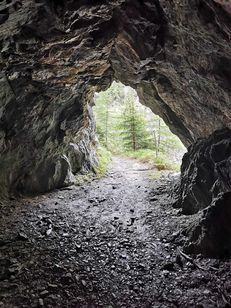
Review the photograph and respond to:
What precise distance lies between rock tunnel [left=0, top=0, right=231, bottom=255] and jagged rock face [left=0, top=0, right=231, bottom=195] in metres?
0.04

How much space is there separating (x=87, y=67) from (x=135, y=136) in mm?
15828

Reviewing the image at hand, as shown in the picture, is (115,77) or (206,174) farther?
(115,77)

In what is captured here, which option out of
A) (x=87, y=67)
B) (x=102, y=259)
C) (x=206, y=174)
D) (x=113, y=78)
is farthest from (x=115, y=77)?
(x=102, y=259)

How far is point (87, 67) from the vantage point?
11.6 meters

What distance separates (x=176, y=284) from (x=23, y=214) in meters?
6.51

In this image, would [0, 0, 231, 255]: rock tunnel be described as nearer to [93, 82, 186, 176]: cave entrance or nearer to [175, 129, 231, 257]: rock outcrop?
[175, 129, 231, 257]: rock outcrop

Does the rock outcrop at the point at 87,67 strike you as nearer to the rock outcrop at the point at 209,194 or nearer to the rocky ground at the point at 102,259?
the rock outcrop at the point at 209,194

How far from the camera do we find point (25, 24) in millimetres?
7090

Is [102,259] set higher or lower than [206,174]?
lower

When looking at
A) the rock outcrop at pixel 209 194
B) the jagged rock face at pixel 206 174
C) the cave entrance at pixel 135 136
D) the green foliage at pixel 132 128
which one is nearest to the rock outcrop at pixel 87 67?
the jagged rock face at pixel 206 174

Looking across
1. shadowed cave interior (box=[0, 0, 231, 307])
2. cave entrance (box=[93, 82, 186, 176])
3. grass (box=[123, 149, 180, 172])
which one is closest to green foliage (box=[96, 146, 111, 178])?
cave entrance (box=[93, 82, 186, 176])

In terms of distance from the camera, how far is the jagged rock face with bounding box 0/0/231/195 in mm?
6703

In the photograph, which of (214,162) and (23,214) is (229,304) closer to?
(214,162)

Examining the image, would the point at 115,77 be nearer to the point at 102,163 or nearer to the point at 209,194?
the point at 209,194
